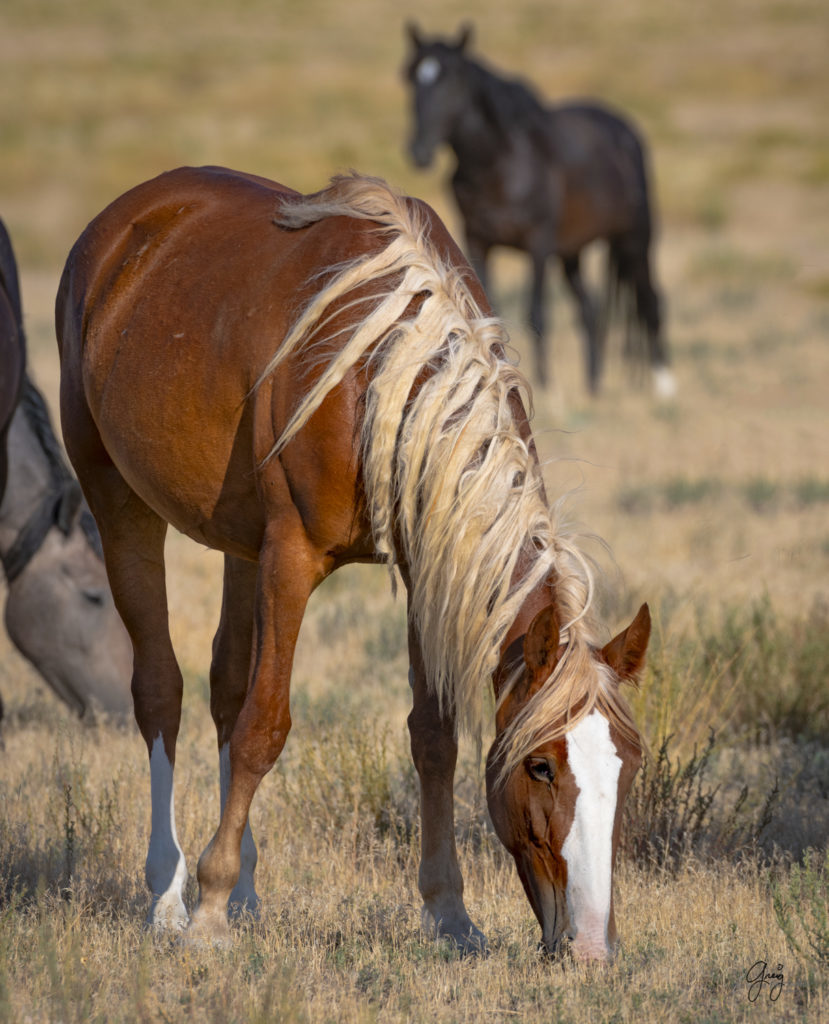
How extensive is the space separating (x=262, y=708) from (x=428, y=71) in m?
9.79

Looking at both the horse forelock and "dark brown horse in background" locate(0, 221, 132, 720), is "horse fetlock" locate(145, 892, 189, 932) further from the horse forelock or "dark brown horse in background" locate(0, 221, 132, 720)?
"dark brown horse in background" locate(0, 221, 132, 720)

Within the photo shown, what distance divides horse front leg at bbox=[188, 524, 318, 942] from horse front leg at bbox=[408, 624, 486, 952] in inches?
13.8

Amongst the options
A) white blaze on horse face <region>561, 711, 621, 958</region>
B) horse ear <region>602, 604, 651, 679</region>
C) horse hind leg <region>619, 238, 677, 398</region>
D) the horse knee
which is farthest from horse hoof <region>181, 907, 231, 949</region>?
horse hind leg <region>619, 238, 677, 398</region>

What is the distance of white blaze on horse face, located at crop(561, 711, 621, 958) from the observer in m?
2.60

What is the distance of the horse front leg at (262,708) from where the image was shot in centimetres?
317

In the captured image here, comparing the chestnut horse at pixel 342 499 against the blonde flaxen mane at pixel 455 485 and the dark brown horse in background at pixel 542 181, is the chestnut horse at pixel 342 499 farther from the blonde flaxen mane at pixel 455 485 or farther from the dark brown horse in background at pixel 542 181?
the dark brown horse in background at pixel 542 181

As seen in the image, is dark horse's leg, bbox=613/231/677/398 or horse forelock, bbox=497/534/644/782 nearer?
horse forelock, bbox=497/534/644/782

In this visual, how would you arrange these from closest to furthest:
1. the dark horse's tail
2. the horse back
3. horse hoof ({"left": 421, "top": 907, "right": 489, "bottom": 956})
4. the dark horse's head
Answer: the horse back
horse hoof ({"left": 421, "top": 907, "right": 489, "bottom": 956})
the dark horse's head
the dark horse's tail

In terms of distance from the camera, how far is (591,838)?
260 cm

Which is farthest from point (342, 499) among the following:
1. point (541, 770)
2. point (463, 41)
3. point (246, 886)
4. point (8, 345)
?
point (463, 41)

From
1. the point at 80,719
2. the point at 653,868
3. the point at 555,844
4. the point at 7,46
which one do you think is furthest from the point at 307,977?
the point at 7,46

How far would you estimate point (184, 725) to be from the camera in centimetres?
537

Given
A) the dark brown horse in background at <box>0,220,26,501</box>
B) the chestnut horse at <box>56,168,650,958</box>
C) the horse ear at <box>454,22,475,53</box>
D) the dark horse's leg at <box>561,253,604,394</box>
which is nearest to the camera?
the chestnut horse at <box>56,168,650,958</box>

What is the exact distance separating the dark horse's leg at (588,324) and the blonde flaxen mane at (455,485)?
32.3 feet
